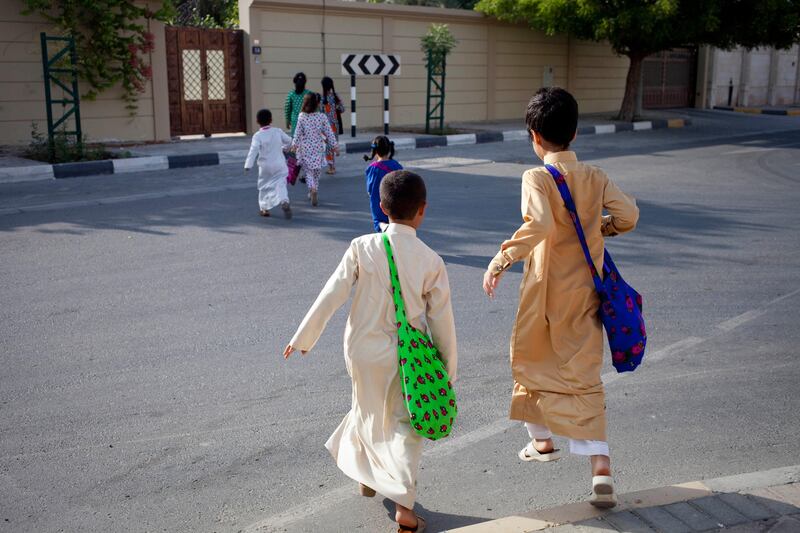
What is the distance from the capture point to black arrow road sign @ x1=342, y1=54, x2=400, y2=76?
59.5 ft

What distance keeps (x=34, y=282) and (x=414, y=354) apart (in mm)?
4692

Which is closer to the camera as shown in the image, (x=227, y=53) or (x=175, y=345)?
(x=175, y=345)

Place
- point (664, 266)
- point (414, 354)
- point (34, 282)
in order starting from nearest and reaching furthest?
point (414, 354), point (34, 282), point (664, 266)

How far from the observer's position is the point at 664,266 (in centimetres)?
754

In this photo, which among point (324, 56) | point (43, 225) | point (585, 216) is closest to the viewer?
point (585, 216)

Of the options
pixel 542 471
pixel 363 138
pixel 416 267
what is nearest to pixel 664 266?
pixel 542 471

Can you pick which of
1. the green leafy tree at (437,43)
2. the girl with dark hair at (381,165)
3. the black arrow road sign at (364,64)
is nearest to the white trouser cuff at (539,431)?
the girl with dark hair at (381,165)

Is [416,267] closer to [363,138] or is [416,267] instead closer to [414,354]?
[414,354]

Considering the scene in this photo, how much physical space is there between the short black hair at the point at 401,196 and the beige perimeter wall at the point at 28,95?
1366cm

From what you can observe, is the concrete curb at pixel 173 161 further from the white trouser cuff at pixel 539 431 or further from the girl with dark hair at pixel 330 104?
the white trouser cuff at pixel 539 431

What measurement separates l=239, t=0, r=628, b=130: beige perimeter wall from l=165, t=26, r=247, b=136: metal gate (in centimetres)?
37

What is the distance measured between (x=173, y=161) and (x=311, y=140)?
439 cm

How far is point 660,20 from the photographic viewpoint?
797 inches

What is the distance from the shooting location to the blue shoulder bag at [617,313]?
3.21 m
